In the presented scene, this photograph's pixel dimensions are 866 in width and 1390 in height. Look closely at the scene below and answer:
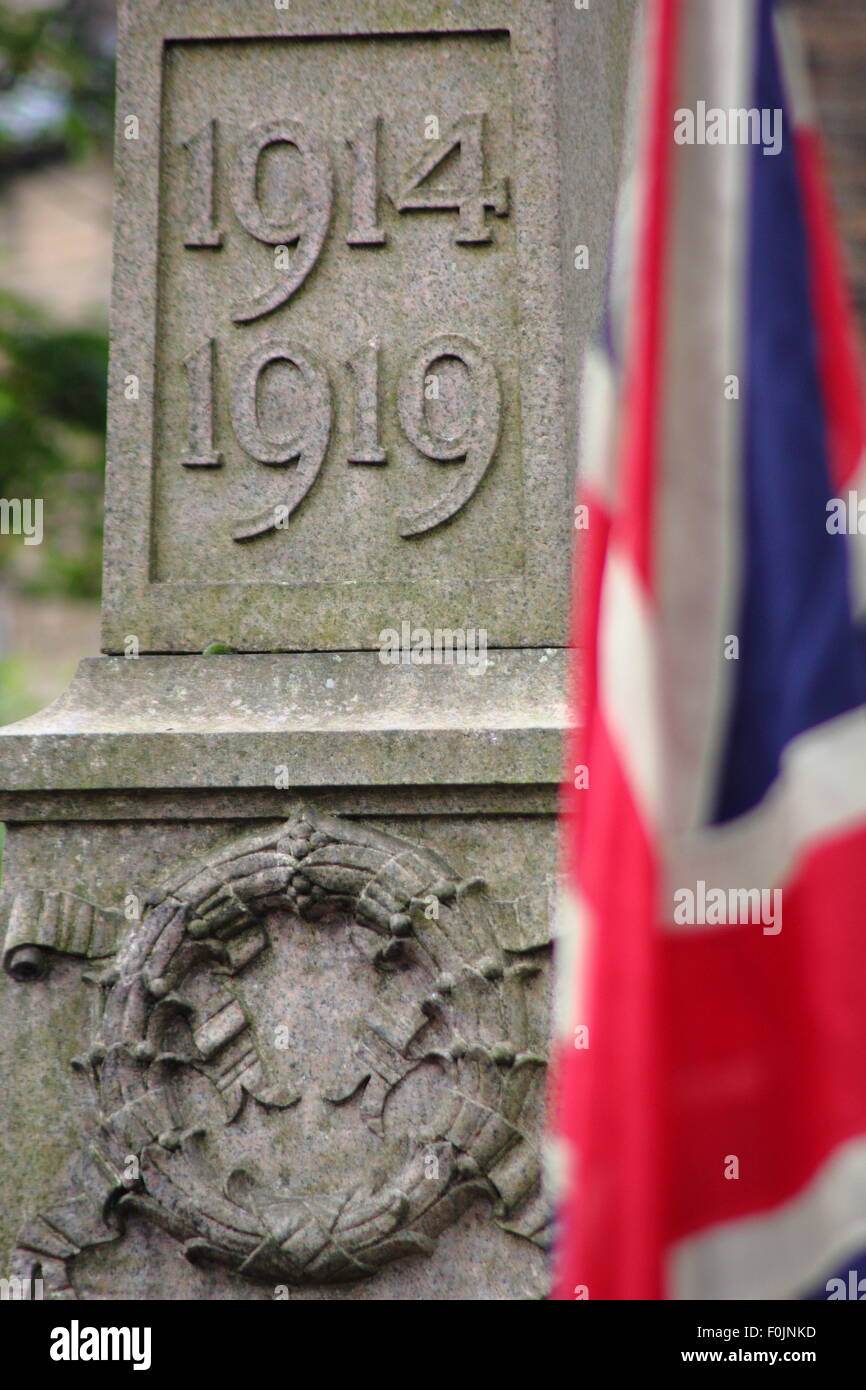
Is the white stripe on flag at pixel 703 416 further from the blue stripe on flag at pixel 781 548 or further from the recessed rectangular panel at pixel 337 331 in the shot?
the recessed rectangular panel at pixel 337 331

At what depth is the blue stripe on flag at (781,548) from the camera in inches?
62.6

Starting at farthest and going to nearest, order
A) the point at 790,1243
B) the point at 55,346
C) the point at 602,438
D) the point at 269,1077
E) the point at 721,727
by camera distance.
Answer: the point at 55,346, the point at 269,1077, the point at 602,438, the point at 721,727, the point at 790,1243

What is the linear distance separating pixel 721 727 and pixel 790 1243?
516 mm

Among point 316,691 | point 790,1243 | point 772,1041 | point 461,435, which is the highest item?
point 461,435

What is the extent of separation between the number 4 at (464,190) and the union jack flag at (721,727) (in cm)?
176

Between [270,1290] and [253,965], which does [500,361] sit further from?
[270,1290]

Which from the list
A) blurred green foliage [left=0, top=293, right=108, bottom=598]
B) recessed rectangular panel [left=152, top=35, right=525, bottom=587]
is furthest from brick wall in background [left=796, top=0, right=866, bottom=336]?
blurred green foliage [left=0, top=293, right=108, bottom=598]

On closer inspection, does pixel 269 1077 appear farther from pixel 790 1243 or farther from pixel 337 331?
pixel 790 1243

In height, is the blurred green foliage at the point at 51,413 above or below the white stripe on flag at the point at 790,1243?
above

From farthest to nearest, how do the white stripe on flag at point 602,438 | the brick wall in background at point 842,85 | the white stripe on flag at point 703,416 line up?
the brick wall in background at point 842,85 → the white stripe on flag at point 602,438 → the white stripe on flag at point 703,416

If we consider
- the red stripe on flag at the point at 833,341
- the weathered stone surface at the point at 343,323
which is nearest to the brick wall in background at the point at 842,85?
the weathered stone surface at the point at 343,323

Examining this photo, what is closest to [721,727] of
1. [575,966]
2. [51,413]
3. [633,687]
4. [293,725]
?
[633,687]

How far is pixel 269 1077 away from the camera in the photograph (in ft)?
10.2

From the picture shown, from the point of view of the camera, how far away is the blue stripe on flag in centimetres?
159
